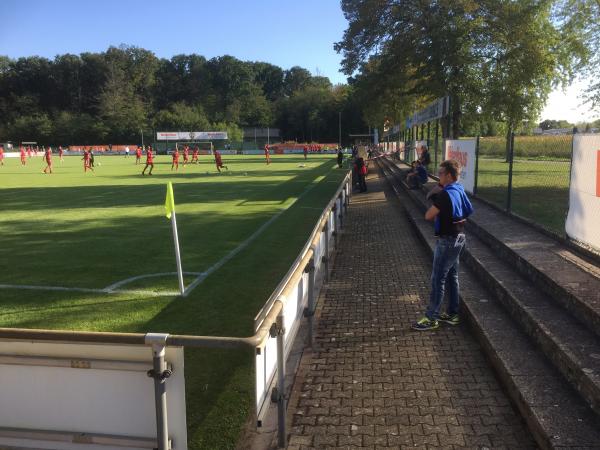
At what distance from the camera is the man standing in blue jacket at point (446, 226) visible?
5.12m

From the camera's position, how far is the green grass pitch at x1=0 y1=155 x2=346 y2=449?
14.7 feet

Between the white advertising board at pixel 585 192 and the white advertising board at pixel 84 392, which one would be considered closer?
the white advertising board at pixel 84 392

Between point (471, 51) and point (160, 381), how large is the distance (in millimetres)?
28344

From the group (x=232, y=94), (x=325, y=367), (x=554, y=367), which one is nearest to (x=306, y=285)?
(x=325, y=367)

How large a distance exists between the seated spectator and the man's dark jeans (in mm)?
12407

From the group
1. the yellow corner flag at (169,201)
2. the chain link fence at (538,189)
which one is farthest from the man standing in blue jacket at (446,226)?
the chain link fence at (538,189)

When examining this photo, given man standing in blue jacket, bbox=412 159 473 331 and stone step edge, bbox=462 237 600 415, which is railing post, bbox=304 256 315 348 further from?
stone step edge, bbox=462 237 600 415

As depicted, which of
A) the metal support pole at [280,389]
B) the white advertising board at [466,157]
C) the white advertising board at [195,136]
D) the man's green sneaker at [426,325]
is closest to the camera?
the metal support pole at [280,389]

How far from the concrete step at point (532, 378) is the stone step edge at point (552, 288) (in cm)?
20

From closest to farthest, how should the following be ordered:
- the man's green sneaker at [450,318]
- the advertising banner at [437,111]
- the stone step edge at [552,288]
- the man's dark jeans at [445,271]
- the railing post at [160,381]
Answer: the railing post at [160,381] < the stone step edge at [552,288] < the man's dark jeans at [445,271] < the man's green sneaker at [450,318] < the advertising banner at [437,111]

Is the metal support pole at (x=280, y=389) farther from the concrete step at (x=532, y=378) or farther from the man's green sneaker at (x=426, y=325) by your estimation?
the man's green sneaker at (x=426, y=325)

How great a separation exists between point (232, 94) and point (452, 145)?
443 ft

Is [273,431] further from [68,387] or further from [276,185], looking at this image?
[276,185]

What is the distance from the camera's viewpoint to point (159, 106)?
13750 cm
